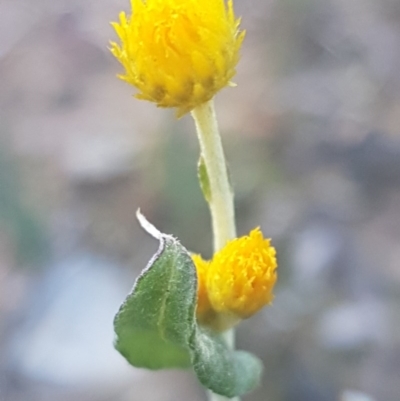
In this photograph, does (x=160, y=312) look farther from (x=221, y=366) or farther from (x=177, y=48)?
(x=177, y=48)

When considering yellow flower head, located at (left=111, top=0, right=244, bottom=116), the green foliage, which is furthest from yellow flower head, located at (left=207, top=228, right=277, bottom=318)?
yellow flower head, located at (left=111, top=0, right=244, bottom=116)

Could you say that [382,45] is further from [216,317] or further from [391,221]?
[216,317]

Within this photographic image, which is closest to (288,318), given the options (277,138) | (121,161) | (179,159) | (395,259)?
(395,259)

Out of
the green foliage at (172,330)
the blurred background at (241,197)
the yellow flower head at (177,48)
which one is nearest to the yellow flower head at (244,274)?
the green foliage at (172,330)

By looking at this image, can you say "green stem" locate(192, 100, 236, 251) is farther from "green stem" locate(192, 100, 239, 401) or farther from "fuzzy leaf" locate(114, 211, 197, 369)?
"fuzzy leaf" locate(114, 211, 197, 369)

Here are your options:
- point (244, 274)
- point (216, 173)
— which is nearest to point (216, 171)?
point (216, 173)

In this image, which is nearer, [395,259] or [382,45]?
[395,259]
